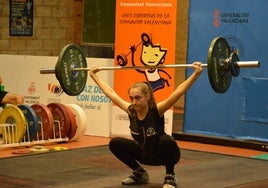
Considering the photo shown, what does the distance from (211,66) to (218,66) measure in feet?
0.38

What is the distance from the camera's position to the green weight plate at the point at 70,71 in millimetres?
5824

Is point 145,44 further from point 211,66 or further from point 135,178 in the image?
point 211,66

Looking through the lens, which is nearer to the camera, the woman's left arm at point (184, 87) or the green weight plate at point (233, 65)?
the woman's left arm at point (184, 87)

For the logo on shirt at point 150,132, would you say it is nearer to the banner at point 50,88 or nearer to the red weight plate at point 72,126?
the red weight plate at point 72,126

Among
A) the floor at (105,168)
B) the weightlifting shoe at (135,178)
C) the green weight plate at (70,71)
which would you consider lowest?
the floor at (105,168)

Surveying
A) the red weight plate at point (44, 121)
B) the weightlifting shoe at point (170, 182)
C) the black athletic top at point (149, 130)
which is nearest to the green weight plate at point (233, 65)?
the black athletic top at point (149, 130)

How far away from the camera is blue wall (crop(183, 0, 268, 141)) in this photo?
791 cm

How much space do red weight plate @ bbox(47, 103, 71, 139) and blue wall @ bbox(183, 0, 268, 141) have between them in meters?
1.62

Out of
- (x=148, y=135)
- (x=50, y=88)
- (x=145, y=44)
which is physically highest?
(x=145, y=44)

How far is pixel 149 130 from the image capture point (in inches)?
209

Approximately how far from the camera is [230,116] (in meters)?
8.17

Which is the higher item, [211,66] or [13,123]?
[211,66]

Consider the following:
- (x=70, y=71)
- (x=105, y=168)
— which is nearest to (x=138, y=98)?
(x=70, y=71)

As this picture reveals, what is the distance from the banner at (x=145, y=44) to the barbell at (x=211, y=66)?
2.05 metres
